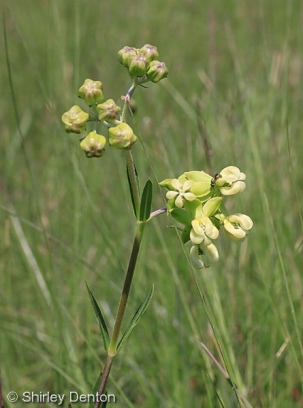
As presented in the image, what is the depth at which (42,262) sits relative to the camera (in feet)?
9.12

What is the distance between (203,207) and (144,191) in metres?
0.14

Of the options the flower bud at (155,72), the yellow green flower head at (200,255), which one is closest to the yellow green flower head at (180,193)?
the yellow green flower head at (200,255)

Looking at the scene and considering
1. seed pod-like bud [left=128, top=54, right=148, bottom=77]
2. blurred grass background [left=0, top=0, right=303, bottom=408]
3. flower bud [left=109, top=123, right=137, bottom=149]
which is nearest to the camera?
flower bud [left=109, top=123, right=137, bottom=149]

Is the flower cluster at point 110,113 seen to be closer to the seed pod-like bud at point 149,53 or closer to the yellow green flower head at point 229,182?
the seed pod-like bud at point 149,53

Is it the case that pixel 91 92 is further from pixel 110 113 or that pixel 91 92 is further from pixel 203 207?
pixel 203 207

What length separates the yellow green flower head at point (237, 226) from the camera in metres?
1.54

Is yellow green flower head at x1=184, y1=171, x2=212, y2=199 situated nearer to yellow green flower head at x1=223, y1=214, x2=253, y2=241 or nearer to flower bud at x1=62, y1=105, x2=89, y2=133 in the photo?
yellow green flower head at x1=223, y1=214, x2=253, y2=241

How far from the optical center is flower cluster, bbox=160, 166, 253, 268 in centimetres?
153

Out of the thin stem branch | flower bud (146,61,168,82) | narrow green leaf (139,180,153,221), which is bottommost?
narrow green leaf (139,180,153,221)

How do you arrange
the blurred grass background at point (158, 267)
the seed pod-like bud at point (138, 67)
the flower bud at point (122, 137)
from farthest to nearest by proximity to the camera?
1. the blurred grass background at point (158, 267)
2. the seed pod-like bud at point (138, 67)
3. the flower bud at point (122, 137)

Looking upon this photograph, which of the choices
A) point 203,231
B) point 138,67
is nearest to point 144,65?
point 138,67

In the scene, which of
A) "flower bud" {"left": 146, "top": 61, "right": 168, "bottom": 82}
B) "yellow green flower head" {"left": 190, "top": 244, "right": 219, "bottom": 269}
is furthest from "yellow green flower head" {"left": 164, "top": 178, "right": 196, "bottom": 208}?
"flower bud" {"left": 146, "top": 61, "right": 168, "bottom": 82}

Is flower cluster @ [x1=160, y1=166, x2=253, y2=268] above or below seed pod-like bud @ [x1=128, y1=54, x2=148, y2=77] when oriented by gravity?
below

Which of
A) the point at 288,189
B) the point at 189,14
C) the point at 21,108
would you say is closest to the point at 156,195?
the point at 288,189
